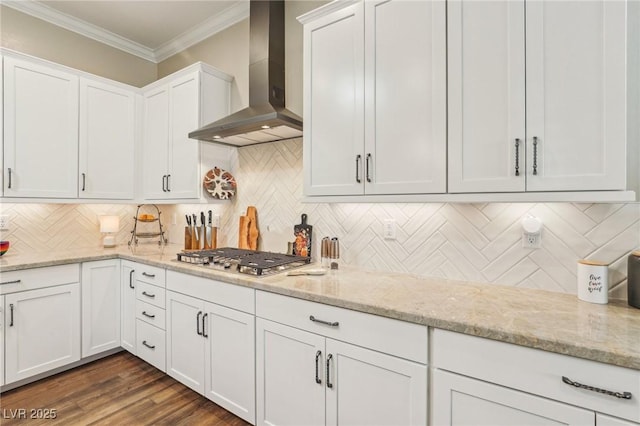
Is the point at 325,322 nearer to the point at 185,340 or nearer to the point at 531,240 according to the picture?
the point at 531,240

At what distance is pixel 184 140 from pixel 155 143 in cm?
49

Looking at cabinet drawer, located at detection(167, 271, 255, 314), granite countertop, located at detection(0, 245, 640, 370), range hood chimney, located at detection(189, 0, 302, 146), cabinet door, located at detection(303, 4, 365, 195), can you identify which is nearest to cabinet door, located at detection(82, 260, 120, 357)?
cabinet drawer, located at detection(167, 271, 255, 314)

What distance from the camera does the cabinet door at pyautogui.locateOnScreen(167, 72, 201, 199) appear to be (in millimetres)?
2740

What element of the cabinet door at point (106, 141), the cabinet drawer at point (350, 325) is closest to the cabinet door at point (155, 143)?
the cabinet door at point (106, 141)

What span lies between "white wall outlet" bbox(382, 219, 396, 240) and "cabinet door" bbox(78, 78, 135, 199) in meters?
2.55

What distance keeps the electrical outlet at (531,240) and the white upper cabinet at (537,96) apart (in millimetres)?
380

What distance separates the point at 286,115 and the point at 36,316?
2320 millimetres

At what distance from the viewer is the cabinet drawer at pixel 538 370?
96 cm

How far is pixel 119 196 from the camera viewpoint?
123 inches

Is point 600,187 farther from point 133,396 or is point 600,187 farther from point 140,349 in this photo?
point 140,349

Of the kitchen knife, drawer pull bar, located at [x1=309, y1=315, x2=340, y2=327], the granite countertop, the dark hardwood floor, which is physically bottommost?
the dark hardwood floor

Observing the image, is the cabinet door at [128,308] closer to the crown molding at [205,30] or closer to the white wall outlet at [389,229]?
the white wall outlet at [389,229]

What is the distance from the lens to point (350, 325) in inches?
57.8

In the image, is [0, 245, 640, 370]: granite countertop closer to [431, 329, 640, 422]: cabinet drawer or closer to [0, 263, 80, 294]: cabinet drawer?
[431, 329, 640, 422]: cabinet drawer
